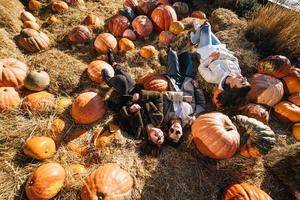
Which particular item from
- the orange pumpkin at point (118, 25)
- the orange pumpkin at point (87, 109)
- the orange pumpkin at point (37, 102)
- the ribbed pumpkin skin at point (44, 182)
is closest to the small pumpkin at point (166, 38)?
the orange pumpkin at point (118, 25)

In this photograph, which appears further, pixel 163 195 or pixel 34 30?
pixel 34 30

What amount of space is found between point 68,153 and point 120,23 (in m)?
3.18

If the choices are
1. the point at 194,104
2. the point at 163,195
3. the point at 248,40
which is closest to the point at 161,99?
the point at 194,104

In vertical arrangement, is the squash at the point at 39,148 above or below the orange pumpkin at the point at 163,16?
below

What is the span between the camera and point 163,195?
3832mm

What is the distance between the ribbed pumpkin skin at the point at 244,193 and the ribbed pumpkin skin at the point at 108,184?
131 cm

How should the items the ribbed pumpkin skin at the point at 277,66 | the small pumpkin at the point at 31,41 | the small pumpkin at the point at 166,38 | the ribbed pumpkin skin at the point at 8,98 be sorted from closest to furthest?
the ribbed pumpkin skin at the point at 8,98 < the ribbed pumpkin skin at the point at 277,66 < the small pumpkin at the point at 31,41 < the small pumpkin at the point at 166,38

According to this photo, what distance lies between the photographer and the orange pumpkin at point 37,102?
4.38 m

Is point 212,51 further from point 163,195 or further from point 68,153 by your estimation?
point 68,153

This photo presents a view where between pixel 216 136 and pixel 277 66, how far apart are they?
2005mm

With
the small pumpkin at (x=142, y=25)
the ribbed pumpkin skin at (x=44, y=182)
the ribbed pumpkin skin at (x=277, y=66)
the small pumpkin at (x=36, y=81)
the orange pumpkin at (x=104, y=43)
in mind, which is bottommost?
the ribbed pumpkin skin at (x=44, y=182)

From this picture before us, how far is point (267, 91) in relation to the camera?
467 cm

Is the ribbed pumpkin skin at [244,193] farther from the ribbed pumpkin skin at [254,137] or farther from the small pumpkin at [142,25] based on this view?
the small pumpkin at [142,25]

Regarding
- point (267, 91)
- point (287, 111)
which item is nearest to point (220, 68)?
point (267, 91)
